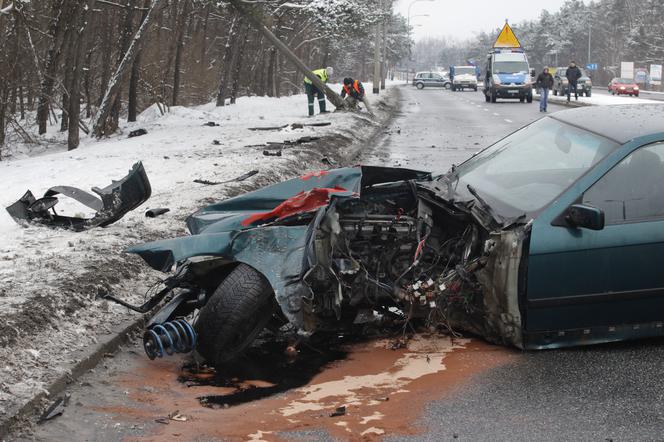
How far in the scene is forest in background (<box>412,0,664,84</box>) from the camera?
4090 inches

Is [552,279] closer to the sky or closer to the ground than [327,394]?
closer to the sky

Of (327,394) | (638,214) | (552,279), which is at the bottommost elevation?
(327,394)

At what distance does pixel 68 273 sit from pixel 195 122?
1945 cm

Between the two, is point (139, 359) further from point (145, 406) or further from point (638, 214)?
point (638, 214)

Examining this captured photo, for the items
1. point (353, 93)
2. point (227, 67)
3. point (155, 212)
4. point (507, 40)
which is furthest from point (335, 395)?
point (507, 40)

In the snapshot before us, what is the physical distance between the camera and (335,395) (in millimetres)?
4738

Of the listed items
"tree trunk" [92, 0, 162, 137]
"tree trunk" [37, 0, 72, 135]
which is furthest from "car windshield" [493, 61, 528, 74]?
"tree trunk" [37, 0, 72, 135]

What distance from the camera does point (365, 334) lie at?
575 centimetres

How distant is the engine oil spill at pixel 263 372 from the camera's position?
477 cm

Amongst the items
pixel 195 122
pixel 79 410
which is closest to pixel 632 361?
pixel 79 410

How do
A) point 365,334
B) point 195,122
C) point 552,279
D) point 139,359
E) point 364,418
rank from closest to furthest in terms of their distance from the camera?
point 364,418 → point 552,279 → point 139,359 → point 365,334 → point 195,122

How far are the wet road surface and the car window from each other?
2.74 ft

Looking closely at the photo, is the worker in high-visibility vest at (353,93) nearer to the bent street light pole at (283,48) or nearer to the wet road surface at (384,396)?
the bent street light pole at (283,48)

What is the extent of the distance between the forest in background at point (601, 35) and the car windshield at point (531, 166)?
103 meters
